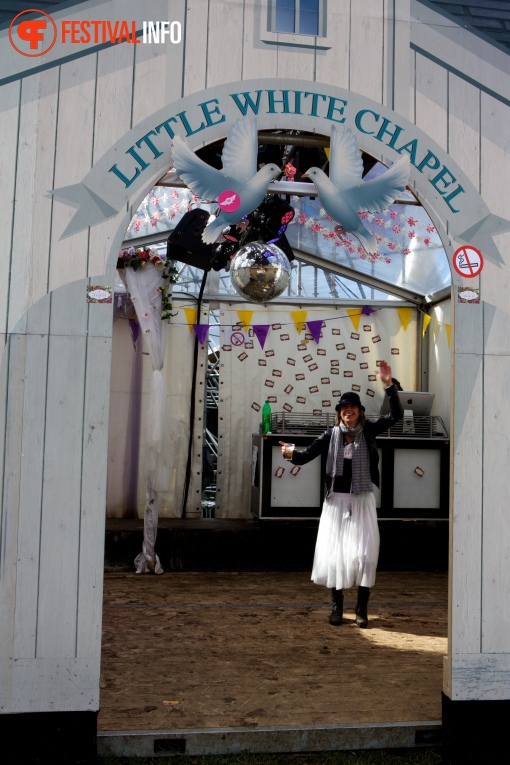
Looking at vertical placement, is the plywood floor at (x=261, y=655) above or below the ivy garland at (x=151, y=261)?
below

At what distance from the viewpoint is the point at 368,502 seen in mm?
5816

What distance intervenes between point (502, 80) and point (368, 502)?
304 centimetres

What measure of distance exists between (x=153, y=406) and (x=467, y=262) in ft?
15.1

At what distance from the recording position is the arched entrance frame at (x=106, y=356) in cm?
348

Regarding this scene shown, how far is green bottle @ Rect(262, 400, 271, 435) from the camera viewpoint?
8664 mm

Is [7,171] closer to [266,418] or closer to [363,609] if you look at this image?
[363,609]

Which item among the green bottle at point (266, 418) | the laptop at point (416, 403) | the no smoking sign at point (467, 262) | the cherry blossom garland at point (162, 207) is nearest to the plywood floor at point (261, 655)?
the green bottle at point (266, 418)

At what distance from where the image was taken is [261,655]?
16.7 feet

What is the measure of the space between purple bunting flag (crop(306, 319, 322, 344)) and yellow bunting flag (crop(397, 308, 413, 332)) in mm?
992

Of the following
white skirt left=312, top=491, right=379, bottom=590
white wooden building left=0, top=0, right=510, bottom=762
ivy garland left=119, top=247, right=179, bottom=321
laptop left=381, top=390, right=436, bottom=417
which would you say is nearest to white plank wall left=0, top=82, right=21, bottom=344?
white wooden building left=0, top=0, right=510, bottom=762

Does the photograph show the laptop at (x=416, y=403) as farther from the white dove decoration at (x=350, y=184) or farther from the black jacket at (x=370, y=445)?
the white dove decoration at (x=350, y=184)

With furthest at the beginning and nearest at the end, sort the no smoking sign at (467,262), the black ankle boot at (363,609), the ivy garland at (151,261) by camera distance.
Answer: the ivy garland at (151,261) → the black ankle boot at (363,609) → the no smoking sign at (467,262)

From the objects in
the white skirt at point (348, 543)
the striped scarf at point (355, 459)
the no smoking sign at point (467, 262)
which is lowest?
the white skirt at point (348, 543)

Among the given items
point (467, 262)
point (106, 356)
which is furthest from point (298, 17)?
point (106, 356)
